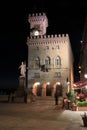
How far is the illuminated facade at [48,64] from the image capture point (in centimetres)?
5022

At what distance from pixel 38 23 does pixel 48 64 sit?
11418 mm

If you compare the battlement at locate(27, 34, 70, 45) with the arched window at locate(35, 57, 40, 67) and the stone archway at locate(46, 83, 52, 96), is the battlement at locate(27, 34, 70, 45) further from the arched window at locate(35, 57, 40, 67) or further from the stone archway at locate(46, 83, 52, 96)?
the stone archway at locate(46, 83, 52, 96)

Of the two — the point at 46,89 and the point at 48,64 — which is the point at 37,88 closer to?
the point at 46,89

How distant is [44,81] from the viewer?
50906 mm

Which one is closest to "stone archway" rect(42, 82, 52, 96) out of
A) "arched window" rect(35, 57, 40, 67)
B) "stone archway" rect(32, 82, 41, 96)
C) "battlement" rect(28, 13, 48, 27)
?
"stone archway" rect(32, 82, 41, 96)

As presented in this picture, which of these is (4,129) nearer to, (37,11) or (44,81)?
(44,81)

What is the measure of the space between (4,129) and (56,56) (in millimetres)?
41043

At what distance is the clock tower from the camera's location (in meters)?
57.1

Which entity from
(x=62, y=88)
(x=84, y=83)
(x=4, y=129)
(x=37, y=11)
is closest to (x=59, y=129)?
(x=4, y=129)

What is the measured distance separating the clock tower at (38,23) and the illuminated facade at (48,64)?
19.3 ft

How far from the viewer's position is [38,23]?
5775 cm

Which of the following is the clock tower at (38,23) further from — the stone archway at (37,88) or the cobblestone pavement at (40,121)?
the cobblestone pavement at (40,121)

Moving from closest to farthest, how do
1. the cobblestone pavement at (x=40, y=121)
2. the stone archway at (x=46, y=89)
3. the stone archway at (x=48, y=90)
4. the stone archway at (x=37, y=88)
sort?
1. the cobblestone pavement at (x=40, y=121)
2. the stone archway at (x=46, y=89)
3. the stone archway at (x=48, y=90)
4. the stone archway at (x=37, y=88)

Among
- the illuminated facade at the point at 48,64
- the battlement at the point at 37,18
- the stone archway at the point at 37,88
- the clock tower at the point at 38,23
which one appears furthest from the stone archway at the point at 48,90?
the battlement at the point at 37,18
